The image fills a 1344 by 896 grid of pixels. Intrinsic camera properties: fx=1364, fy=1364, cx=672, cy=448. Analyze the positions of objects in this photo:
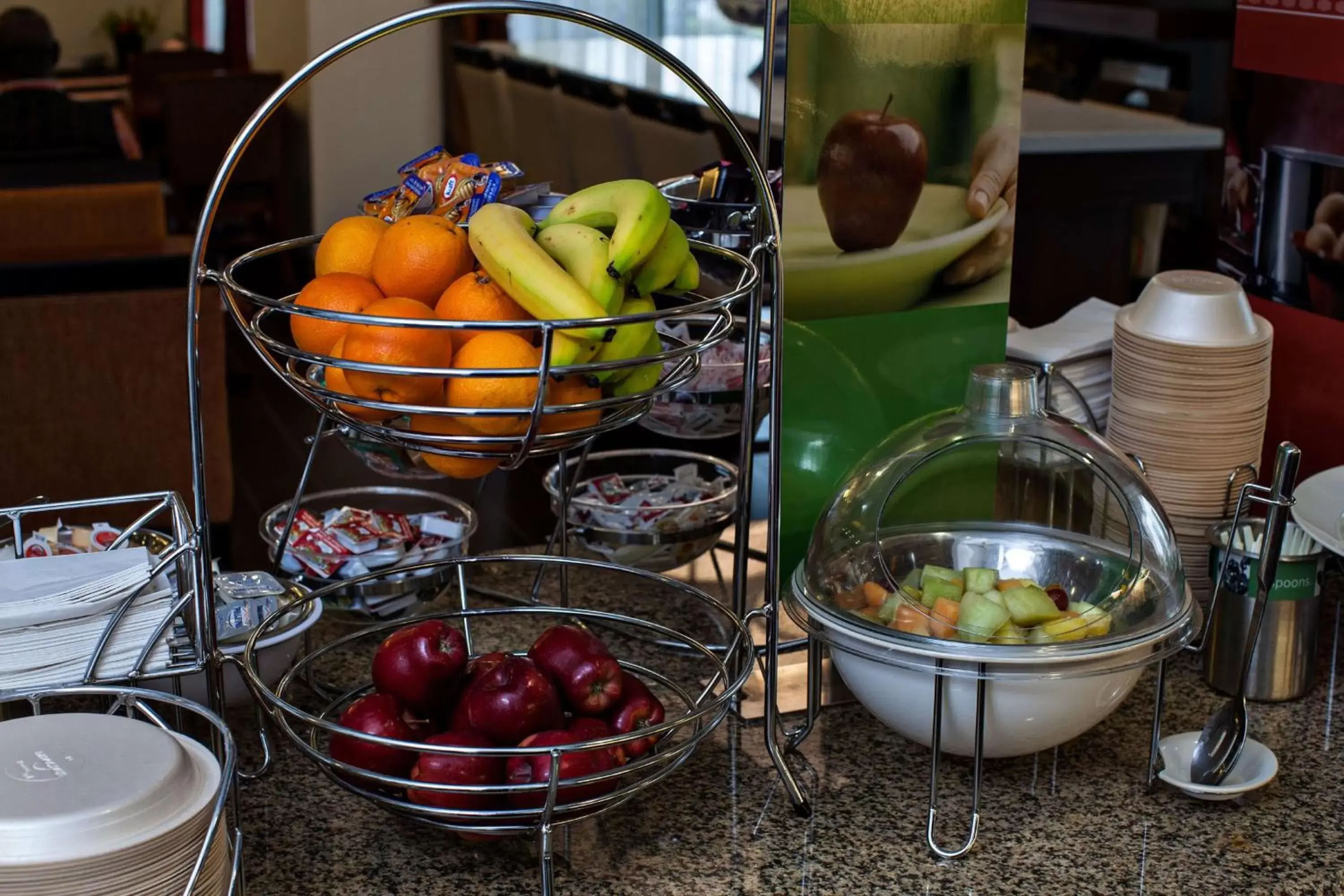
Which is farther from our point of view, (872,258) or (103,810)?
(872,258)

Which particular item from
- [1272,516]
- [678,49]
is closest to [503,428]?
[1272,516]

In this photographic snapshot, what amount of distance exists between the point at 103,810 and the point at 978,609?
1.55 feet

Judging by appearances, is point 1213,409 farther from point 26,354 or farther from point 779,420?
point 26,354

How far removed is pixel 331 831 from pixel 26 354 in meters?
2.08

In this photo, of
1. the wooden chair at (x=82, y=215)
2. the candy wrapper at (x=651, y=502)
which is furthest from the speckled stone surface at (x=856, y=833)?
the wooden chair at (x=82, y=215)

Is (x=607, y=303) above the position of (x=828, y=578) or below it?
above

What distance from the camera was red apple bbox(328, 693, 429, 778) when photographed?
704 millimetres

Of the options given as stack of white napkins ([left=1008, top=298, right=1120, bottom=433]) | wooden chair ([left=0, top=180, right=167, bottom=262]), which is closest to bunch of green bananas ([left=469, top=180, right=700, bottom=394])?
stack of white napkins ([left=1008, top=298, right=1120, bottom=433])

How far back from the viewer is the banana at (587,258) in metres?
0.68

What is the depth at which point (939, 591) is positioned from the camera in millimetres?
826

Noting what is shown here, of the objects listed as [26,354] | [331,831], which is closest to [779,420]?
[331,831]

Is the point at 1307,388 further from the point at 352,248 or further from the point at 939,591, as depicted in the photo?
the point at 352,248

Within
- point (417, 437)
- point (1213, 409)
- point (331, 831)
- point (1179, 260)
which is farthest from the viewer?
point (1179, 260)

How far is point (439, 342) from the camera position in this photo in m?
0.67
